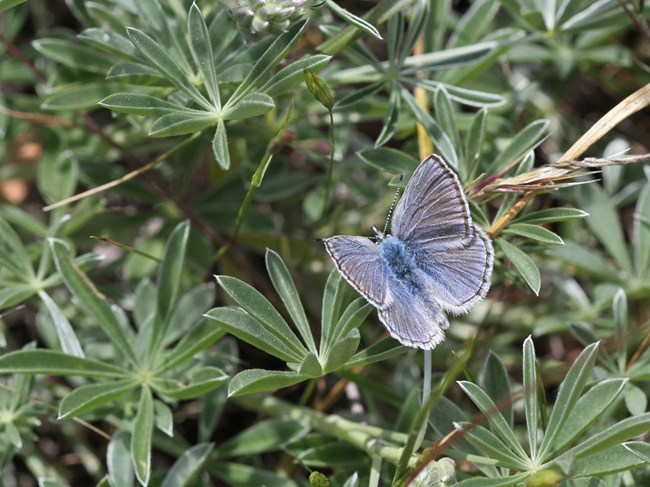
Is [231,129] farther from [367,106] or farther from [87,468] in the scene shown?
[87,468]

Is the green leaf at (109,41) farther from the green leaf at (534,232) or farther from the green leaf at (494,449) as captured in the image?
the green leaf at (494,449)

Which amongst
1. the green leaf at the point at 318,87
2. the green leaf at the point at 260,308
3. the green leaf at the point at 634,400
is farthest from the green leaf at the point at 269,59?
the green leaf at the point at 634,400

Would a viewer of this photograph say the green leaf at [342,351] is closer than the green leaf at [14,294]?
Yes

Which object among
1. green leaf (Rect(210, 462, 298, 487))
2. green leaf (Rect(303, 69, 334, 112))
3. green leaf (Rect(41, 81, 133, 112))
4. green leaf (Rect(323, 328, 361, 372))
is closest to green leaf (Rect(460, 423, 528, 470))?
green leaf (Rect(323, 328, 361, 372))

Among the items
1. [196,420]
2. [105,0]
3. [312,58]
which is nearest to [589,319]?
[312,58]

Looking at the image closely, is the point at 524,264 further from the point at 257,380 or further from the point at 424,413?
the point at 257,380

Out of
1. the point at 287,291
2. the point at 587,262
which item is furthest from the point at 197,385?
the point at 587,262

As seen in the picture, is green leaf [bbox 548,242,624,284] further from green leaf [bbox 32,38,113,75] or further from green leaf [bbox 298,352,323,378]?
green leaf [bbox 32,38,113,75]
